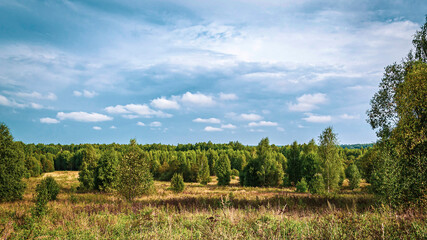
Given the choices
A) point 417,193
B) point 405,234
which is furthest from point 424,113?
point 405,234

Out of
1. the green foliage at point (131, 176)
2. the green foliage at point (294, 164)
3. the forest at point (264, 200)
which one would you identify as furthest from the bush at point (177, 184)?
the green foliage at point (294, 164)

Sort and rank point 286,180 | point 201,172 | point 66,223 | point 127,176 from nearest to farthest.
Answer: point 66,223
point 127,176
point 286,180
point 201,172

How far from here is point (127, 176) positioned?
19.7 meters

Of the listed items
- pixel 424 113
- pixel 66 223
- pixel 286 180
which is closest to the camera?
pixel 66 223

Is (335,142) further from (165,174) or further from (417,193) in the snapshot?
(165,174)

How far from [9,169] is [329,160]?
1549 inches

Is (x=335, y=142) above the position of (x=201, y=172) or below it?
above

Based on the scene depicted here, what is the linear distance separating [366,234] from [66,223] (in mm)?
9187

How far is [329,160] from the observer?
32094 mm

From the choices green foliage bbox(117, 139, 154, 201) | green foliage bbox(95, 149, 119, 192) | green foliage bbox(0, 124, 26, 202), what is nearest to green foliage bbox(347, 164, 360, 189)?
green foliage bbox(95, 149, 119, 192)

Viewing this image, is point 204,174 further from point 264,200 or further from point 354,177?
point 264,200

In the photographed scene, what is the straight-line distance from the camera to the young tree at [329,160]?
31.9 meters

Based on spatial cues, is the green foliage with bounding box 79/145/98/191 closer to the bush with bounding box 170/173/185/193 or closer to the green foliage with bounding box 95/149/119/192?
the green foliage with bounding box 95/149/119/192

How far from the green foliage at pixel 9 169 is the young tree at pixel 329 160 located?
3759 centimetres
